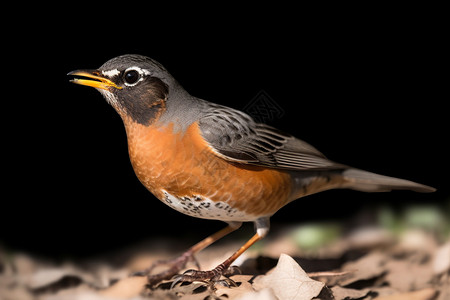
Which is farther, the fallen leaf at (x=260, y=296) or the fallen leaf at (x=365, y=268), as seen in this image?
the fallen leaf at (x=365, y=268)

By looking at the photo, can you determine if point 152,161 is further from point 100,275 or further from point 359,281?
point 359,281

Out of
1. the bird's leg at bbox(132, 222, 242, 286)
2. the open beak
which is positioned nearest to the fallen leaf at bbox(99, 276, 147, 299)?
the bird's leg at bbox(132, 222, 242, 286)

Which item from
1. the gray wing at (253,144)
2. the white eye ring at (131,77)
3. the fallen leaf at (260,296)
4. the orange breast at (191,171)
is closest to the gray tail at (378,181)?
the gray wing at (253,144)

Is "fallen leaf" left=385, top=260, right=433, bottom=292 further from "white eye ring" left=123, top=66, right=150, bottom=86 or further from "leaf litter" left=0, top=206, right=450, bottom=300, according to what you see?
"white eye ring" left=123, top=66, right=150, bottom=86

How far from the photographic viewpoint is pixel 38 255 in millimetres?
6344

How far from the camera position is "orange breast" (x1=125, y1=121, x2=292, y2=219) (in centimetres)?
473

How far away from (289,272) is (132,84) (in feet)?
6.99

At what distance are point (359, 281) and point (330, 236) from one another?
1883 mm

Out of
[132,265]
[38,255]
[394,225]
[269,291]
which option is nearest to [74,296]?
[269,291]

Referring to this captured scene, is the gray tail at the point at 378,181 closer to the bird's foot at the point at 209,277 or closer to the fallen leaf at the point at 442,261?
the fallen leaf at the point at 442,261

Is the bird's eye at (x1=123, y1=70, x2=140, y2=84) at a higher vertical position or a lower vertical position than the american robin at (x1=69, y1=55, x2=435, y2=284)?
higher

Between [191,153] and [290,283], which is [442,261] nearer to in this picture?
[290,283]

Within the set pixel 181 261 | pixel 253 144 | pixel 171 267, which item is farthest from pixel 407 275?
pixel 171 267

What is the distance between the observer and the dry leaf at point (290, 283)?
4.60 metres
